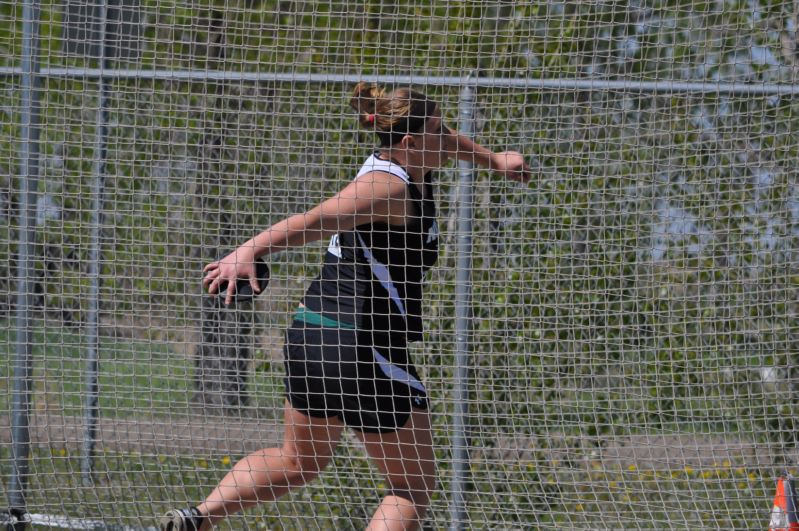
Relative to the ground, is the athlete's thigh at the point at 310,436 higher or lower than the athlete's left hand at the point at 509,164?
lower

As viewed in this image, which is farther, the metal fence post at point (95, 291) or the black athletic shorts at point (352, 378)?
the metal fence post at point (95, 291)

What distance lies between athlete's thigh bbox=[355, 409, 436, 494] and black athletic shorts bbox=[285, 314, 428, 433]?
32mm

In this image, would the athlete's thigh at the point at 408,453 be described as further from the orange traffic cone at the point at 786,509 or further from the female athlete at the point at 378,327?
the orange traffic cone at the point at 786,509

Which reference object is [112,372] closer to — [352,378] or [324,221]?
[352,378]

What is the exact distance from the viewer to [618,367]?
13.2 feet

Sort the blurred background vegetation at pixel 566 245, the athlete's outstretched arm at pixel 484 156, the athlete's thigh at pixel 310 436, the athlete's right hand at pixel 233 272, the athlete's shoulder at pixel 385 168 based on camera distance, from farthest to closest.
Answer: the blurred background vegetation at pixel 566 245, the athlete's outstretched arm at pixel 484 156, the athlete's thigh at pixel 310 436, the athlete's shoulder at pixel 385 168, the athlete's right hand at pixel 233 272

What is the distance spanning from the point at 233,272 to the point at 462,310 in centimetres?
127

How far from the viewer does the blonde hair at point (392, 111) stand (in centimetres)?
321

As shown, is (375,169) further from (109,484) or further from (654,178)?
(109,484)

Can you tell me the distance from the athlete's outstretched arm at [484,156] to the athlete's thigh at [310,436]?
1045 mm

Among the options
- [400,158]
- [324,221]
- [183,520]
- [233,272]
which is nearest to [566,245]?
[400,158]

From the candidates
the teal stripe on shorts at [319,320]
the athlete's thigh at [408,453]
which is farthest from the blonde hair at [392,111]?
the athlete's thigh at [408,453]

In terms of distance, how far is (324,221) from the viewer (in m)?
3.00

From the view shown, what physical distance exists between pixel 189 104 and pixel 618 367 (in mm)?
2192
